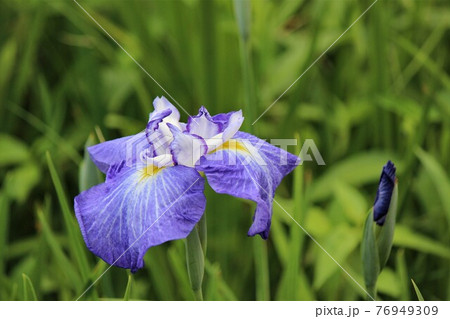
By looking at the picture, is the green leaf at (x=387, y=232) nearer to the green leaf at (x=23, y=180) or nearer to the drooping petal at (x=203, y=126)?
the drooping petal at (x=203, y=126)

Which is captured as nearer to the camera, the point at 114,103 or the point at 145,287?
the point at 145,287

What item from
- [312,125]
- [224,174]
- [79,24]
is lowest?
[224,174]

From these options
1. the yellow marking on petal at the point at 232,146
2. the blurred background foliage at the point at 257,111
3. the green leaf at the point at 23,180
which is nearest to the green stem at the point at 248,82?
the blurred background foliage at the point at 257,111

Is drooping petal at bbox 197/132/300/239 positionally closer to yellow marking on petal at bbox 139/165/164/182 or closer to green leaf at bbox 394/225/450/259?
yellow marking on petal at bbox 139/165/164/182

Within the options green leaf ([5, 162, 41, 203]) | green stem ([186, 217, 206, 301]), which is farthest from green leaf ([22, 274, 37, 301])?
green leaf ([5, 162, 41, 203])

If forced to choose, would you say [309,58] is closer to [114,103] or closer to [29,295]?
[114,103]

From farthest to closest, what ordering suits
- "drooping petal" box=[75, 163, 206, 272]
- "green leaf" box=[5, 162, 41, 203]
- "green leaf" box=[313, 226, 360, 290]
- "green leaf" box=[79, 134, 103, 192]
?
"green leaf" box=[5, 162, 41, 203], "green leaf" box=[313, 226, 360, 290], "green leaf" box=[79, 134, 103, 192], "drooping petal" box=[75, 163, 206, 272]

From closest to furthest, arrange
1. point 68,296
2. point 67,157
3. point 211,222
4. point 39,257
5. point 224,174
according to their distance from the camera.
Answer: point 224,174 < point 39,257 < point 68,296 < point 211,222 < point 67,157

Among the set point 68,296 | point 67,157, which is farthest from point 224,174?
point 67,157
